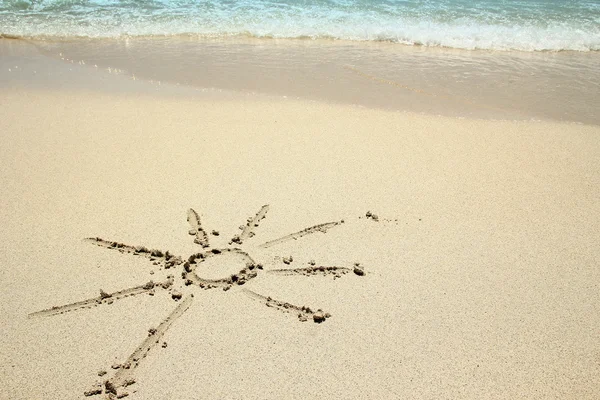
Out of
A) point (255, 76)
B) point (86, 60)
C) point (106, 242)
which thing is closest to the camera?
point (106, 242)

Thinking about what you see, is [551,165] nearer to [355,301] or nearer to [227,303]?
[355,301]

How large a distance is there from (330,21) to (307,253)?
21.1ft

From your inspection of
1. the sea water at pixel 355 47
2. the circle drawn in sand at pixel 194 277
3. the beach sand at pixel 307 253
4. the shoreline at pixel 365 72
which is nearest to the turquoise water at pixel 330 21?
the sea water at pixel 355 47

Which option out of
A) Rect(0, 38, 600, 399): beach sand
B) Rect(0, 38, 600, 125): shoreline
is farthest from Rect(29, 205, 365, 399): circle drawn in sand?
Rect(0, 38, 600, 125): shoreline

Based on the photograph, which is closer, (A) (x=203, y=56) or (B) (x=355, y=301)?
(B) (x=355, y=301)

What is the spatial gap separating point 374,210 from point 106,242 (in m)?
1.69

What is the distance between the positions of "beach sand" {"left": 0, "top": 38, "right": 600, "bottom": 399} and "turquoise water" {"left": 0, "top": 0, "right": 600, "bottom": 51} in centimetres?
363

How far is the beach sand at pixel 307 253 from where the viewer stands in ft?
6.64

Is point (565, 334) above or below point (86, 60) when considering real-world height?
below

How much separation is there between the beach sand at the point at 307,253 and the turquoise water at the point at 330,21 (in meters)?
3.63

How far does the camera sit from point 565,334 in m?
2.21

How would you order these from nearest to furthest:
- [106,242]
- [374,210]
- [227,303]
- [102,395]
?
[102,395], [227,303], [106,242], [374,210]

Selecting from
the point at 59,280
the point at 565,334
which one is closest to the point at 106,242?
the point at 59,280

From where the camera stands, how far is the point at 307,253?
2646 millimetres
